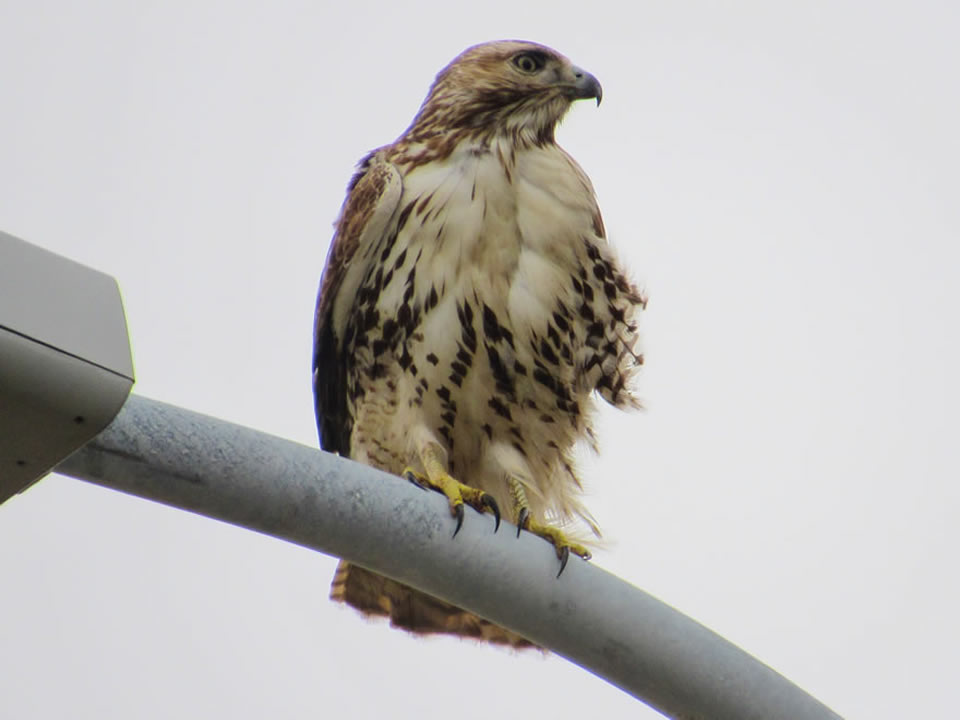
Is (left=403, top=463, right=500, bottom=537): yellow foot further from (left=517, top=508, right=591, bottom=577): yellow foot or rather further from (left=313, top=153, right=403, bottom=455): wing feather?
(left=313, top=153, right=403, bottom=455): wing feather

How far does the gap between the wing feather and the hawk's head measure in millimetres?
276

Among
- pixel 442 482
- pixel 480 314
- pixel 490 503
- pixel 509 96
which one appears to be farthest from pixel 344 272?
pixel 490 503

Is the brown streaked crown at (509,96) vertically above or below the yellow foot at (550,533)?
above

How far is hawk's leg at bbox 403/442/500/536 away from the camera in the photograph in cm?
374

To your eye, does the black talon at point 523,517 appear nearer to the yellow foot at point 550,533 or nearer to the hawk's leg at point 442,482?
the yellow foot at point 550,533

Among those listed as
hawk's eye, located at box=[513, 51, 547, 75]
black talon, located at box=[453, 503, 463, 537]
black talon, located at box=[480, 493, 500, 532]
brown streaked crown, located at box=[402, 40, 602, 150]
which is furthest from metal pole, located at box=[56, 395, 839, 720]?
hawk's eye, located at box=[513, 51, 547, 75]

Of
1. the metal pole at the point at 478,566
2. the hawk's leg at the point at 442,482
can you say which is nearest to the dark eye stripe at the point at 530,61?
the hawk's leg at the point at 442,482

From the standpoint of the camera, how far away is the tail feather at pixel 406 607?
14.4 ft

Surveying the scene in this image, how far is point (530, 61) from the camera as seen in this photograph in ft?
16.5

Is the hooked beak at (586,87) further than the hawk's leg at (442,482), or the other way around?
the hooked beak at (586,87)

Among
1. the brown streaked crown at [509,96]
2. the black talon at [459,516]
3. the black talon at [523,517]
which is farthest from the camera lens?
the brown streaked crown at [509,96]

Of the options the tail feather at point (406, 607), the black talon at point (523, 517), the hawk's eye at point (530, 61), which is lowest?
the tail feather at point (406, 607)

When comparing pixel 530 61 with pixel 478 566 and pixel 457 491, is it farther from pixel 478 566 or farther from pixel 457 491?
pixel 478 566

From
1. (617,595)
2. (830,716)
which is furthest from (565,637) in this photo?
(830,716)
